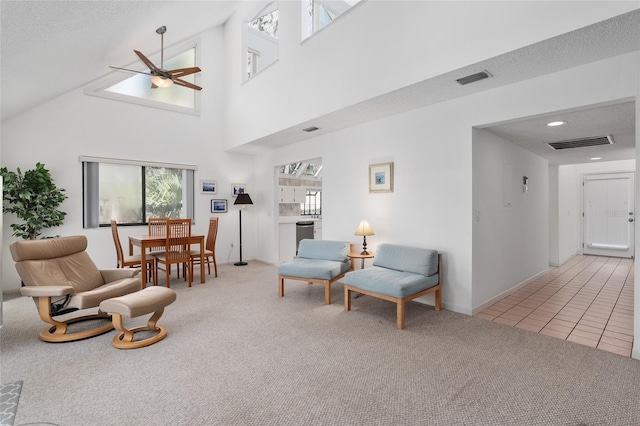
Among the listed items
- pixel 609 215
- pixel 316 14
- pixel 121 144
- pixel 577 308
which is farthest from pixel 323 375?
pixel 609 215

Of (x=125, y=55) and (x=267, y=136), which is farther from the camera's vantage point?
(x=267, y=136)

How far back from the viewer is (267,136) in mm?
5371

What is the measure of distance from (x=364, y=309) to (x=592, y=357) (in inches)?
79.9

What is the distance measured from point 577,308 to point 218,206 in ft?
20.1

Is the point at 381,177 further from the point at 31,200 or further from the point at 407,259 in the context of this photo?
the point at 31,200

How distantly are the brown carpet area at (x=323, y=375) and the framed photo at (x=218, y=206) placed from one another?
139 inches

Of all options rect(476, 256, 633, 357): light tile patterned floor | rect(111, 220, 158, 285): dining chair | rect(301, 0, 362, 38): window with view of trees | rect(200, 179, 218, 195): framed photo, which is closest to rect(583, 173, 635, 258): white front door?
rect(476, 256, 633, 357): light tile patterned floor

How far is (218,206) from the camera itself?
22.0 ft

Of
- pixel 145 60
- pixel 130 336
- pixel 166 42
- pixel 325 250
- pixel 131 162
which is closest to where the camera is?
pixel 130 336

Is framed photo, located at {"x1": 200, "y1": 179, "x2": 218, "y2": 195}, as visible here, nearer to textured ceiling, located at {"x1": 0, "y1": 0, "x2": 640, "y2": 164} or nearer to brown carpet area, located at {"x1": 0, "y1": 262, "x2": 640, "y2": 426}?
textured ceiling, located at {"x1": 0, "y1": 0, "x2": 640, "y2": 164}

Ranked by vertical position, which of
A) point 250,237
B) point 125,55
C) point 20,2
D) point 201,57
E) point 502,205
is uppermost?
point 201,57

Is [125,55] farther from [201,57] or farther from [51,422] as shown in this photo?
[51,422]

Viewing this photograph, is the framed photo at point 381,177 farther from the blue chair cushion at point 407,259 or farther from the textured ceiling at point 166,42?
the blue chair cushion at point 407,259

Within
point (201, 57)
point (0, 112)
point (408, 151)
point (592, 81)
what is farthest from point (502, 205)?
point (0, 112)
